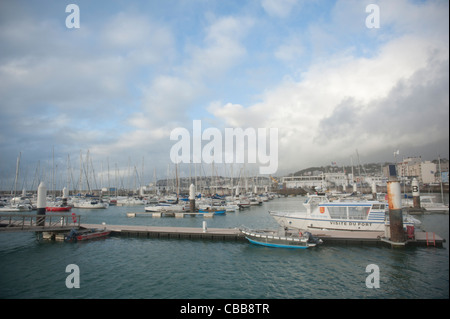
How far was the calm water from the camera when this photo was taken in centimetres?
1380

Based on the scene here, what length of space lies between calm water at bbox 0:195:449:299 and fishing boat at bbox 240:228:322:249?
54 centimetres

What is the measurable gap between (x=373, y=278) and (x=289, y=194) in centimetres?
12638

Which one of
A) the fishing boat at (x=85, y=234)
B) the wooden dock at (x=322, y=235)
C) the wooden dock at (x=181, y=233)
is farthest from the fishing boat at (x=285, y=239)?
the fishing boat at (x=85, y=234)

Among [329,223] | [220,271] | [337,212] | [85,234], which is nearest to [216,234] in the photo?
[220,271]

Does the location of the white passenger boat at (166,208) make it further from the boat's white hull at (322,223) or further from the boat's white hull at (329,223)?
the boat's white hull at (329,223)

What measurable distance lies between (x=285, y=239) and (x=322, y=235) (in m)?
4.54

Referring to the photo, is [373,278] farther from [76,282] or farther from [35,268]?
[35,268]

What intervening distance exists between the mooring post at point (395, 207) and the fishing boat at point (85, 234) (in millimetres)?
29383

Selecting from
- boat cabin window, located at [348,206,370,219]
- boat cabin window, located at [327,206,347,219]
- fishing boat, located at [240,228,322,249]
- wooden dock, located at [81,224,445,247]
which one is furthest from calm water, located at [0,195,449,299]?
boat cabin window, located at [327,206,347,219]

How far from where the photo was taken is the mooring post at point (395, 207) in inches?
811

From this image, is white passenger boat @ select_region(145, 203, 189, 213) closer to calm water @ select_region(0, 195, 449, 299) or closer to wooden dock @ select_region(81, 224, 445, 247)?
wooden dock @ select_region(81, 224, 445, 247)

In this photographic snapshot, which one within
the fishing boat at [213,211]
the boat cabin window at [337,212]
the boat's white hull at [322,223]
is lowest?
the fishing boat at [213,211]

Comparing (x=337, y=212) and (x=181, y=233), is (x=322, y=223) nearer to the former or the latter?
(x=337, y=212)
